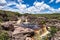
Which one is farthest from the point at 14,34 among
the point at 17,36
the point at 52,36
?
the point at 52,36

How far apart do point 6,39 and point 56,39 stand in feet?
27.7

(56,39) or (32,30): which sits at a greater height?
(32,30)

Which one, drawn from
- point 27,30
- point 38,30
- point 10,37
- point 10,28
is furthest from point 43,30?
point 10,28

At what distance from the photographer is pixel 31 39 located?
27.0m

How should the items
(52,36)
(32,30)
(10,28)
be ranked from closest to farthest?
(32,30)
(52,36)
(10,28)

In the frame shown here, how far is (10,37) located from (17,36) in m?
1.11

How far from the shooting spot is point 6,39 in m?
26.9

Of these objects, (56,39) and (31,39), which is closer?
(31,39)

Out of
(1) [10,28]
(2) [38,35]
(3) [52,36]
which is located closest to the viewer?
(2) [38,35]

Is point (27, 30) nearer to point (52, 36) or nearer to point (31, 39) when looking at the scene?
point (31, 39)

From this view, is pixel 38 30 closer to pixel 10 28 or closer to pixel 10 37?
pixel 10 37

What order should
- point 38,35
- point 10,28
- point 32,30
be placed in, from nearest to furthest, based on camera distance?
point 38,35 < point 32,30 < point 10,28

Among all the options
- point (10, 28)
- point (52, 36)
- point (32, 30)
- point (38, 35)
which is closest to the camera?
point (38, 35)

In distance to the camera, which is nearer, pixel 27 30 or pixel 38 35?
pixel 38 35
